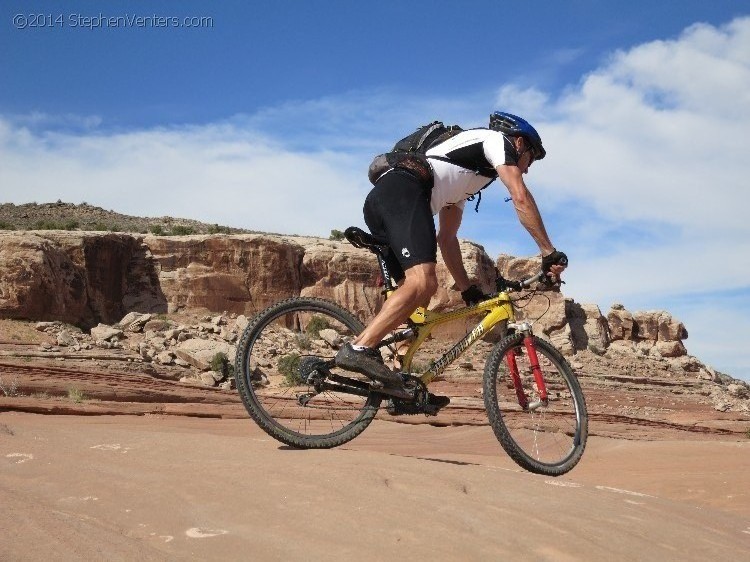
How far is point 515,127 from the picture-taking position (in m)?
4.79

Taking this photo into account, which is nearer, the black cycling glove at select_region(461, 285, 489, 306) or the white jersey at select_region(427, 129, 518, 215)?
the white jersey at select_region(427, 129, 518, 215)

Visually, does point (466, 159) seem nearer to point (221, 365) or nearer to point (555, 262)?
point (555, 262)

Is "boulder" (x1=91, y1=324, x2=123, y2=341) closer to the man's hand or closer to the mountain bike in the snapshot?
the mountain bike

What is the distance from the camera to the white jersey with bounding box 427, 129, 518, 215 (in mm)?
4648

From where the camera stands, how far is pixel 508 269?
163 ft

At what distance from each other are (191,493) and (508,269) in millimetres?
47829

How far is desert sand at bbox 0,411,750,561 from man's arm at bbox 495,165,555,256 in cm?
149

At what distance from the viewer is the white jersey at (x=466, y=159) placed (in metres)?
4.65

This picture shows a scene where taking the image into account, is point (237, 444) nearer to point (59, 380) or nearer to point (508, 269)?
point (59, 380)


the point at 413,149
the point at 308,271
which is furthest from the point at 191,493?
the point at 308,271

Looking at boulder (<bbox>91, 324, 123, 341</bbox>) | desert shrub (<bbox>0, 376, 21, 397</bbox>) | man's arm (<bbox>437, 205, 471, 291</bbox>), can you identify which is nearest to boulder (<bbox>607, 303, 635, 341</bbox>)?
boulder (<bbox>91, 324, 123, 341</bbox>)

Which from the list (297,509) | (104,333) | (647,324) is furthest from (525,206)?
(647,324)

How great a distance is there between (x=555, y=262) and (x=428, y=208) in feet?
3.01

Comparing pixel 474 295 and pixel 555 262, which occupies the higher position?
pixel 555 262
